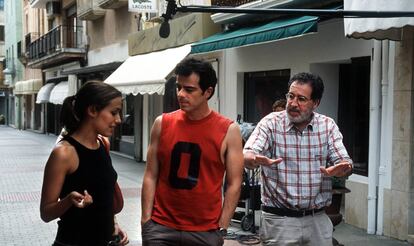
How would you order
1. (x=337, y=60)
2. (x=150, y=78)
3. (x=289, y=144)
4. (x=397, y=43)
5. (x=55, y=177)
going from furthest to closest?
(x=150, y=78) → (x=337, y=60) → (x=397, y=43) → (x=289, y=144) → (x=55, y=177)

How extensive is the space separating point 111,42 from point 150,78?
8874 millimetres

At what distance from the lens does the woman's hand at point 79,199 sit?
2953 mm

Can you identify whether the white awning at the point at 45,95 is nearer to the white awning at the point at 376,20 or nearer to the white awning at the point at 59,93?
the white awning at the point at 59,93

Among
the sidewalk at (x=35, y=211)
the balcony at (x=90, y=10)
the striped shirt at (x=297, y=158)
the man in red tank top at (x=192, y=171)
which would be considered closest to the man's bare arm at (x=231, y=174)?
the man in red tank top at (x=192, y=171)

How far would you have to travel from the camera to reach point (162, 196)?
361 cm

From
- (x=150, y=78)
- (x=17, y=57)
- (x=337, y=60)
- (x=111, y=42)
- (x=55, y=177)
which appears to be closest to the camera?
(x=55, y=177)

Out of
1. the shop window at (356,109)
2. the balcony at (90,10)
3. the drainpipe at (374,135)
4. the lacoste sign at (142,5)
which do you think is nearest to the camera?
the drainpipe at (374,135)

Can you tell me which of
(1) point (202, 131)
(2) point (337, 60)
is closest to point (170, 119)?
(1) point (202, 131)

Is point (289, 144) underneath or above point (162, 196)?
above

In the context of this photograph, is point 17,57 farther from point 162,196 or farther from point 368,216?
point 162,196

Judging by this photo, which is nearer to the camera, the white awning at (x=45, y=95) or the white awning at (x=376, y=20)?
the white awning at (x=376, y=20)

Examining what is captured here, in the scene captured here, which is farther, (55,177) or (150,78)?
(150,78)

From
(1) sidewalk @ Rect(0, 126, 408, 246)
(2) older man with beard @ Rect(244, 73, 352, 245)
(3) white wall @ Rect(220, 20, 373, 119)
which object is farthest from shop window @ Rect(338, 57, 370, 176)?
(2) older man with beard @ Rect(244, 73, 352, 245)

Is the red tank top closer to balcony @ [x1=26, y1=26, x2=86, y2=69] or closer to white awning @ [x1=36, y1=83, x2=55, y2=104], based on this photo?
balcony @ [x1=26, y1=26, x2=86, y2=69]
